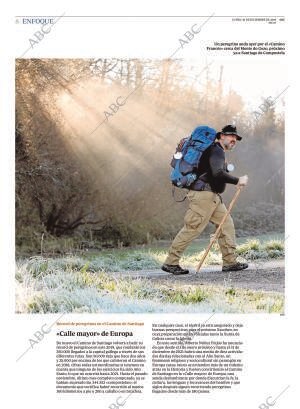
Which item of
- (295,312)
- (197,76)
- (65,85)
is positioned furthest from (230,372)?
(65,85)

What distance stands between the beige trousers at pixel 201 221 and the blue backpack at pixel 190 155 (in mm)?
288

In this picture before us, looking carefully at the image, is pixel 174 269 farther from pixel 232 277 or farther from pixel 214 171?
pixel 214 171

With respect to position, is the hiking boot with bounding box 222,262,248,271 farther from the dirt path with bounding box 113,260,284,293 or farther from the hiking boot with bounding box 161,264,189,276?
the hiking boot with bounding box 161,264,189,276

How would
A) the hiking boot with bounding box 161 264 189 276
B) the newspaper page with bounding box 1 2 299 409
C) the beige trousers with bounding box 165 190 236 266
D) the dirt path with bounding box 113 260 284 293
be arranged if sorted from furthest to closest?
the hiking boot with bounding box 161 264 189 276 < the beige trousers with bounding box 165 190 236 266 < the dirt path with bounding box 113 260 284 293 < the newspaper page with bounding box 1 2 299 409

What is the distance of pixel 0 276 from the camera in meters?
6.75

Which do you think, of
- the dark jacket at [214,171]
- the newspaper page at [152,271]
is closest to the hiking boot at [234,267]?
the newspaper page at [152,271]

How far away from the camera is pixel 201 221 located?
756 cm

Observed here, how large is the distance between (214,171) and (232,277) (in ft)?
4.79

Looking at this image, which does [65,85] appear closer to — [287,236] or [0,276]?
[0,276]

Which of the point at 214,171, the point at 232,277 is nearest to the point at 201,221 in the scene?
the point at 214,171

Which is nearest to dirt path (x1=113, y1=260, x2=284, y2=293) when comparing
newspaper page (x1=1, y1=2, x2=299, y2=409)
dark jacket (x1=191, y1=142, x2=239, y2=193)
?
newspaper page (x1=1, y1=2, x2=299, y2=409)

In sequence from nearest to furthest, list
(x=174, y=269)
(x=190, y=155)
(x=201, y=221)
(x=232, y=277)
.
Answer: (x=190, y=155), (x=201, y=221), (x=232, y=277), (x=174, y=269)

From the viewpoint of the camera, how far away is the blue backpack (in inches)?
288

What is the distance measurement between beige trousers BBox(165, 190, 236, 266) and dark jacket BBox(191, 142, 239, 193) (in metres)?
0.12
